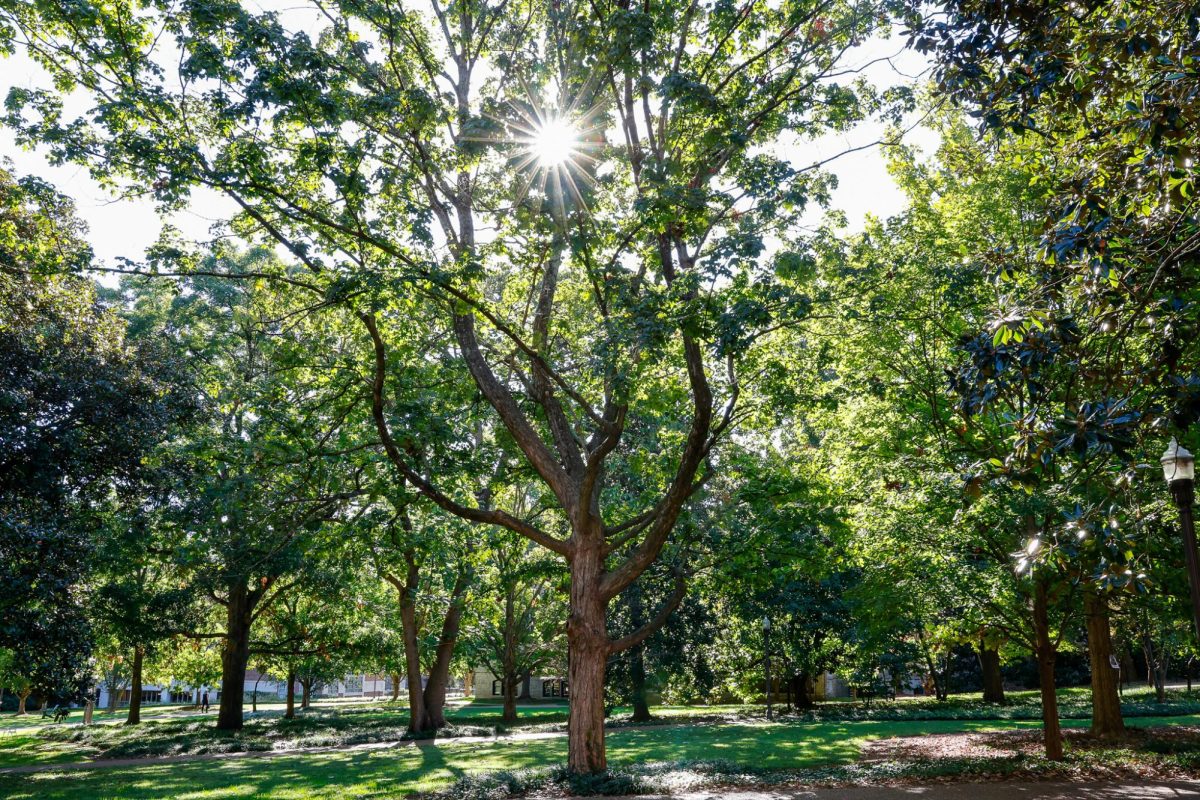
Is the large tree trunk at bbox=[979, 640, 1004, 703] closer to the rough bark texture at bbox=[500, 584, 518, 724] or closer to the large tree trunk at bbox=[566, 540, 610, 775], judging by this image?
the rough bark texture at bbox=[500, 584, 518, 724]

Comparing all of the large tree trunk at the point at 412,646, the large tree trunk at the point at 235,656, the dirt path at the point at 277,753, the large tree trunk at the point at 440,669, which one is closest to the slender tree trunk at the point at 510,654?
the large tree trunk at the point at 440,669

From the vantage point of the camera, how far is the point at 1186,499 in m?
6.66

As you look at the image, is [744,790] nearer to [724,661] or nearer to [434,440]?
[434,440]

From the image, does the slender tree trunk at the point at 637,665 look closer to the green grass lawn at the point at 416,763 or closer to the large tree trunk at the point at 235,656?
the green grass lawn at the point at 416,763

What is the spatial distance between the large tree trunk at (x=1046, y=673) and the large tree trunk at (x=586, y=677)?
726 centimetres

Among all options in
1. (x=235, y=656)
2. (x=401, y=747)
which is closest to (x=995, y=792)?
(x=401, y=747)

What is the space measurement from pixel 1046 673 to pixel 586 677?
8.22m

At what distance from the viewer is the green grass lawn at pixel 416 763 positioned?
11.6 metres

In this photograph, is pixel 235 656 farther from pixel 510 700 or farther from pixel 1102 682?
pixel 1102 682

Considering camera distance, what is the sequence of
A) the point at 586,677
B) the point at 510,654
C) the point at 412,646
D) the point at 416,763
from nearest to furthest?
1. the point at 586,677
2. the point at 416,763
3. the point at 412,646
4. the point at 510,654

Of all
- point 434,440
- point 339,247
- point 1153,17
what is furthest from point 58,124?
point 1153,17

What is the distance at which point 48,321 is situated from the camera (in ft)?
40.7

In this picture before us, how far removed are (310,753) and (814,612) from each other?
17042 mm

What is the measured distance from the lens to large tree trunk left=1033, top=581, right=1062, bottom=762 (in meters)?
12.6
